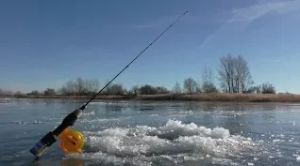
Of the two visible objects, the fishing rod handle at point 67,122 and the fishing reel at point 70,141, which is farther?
the fishing reel at point 70,141

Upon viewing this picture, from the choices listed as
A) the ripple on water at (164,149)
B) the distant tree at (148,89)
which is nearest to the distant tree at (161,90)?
the distant tree at (148,89)

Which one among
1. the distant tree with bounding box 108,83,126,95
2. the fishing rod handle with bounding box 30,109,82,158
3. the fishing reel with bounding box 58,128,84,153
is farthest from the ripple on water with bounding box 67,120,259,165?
the distant tree with bounding box 108,83,126,95

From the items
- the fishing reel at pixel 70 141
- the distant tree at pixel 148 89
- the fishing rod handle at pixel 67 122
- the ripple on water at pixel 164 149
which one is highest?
the distant tree at pixel 148 89

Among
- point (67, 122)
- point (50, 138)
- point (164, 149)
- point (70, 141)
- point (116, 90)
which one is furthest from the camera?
point (116, 90)

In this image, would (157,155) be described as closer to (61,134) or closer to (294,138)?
(61,134)

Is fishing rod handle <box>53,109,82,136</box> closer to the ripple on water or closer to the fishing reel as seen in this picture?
the fishing reel

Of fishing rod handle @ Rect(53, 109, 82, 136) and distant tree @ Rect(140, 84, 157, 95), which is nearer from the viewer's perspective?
fishing rod handle @ Rect(53, 109, 82, 136)

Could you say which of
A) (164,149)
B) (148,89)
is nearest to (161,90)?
(148,89)

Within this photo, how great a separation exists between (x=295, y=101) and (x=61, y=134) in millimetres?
43556

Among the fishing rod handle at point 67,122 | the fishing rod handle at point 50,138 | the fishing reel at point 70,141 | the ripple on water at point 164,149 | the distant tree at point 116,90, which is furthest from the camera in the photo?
the distant tree at point 116,90

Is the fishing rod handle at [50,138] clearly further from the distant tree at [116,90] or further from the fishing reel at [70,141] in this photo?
the distant tree at [116,90]

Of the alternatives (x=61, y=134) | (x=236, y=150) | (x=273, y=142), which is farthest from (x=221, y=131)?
(x=61, y=134)

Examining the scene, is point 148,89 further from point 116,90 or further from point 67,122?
point 67,122

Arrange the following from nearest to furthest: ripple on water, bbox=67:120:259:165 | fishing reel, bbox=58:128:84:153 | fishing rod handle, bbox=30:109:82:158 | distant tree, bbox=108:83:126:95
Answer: fishing rod handle, bbox=30:109:82:158, fishing reel, bbox=58:128:84:153, ripple on water, bbox=67:120:259:165, distant tree, bbox=108:83:126:95
